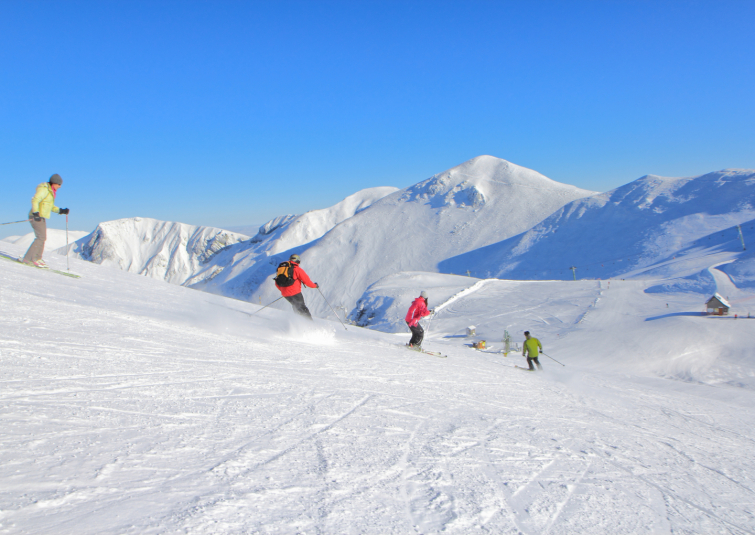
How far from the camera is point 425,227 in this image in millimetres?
104750

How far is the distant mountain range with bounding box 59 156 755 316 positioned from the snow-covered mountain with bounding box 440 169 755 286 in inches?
7.5

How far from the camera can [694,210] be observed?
7244 cm

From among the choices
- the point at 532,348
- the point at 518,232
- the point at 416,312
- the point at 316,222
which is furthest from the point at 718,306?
the point at 316,222

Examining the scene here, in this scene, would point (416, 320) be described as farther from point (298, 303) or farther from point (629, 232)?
point (629, 232)

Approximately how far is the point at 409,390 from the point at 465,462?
8.62 ft

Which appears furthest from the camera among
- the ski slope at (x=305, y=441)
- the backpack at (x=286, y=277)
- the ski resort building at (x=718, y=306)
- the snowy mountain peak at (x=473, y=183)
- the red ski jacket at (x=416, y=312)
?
the snowy mountain peak at (x=473, y=183)

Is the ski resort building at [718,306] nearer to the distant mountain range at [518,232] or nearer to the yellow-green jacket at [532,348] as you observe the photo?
the distant mountain range at [518,232]

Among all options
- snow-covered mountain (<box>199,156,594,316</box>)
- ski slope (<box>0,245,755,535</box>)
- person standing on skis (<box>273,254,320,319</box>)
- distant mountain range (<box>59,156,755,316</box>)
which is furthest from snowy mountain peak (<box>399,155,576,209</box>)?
ski slope (<box>0,245,755,535</box>)

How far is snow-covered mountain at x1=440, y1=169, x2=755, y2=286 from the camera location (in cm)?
6347

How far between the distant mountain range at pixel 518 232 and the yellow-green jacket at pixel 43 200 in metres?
39.8

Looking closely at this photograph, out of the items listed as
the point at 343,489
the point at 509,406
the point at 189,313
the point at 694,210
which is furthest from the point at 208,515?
the point at 694,210

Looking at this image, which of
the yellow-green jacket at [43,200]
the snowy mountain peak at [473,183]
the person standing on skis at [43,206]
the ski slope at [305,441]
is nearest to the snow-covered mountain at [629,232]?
the snowy mountain peak at [473,183]

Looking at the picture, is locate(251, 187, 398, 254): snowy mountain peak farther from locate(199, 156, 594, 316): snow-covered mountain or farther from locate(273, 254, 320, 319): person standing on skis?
locate(273, 254, 320, 319): person standing on skis

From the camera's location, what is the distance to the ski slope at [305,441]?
9.09 feet
